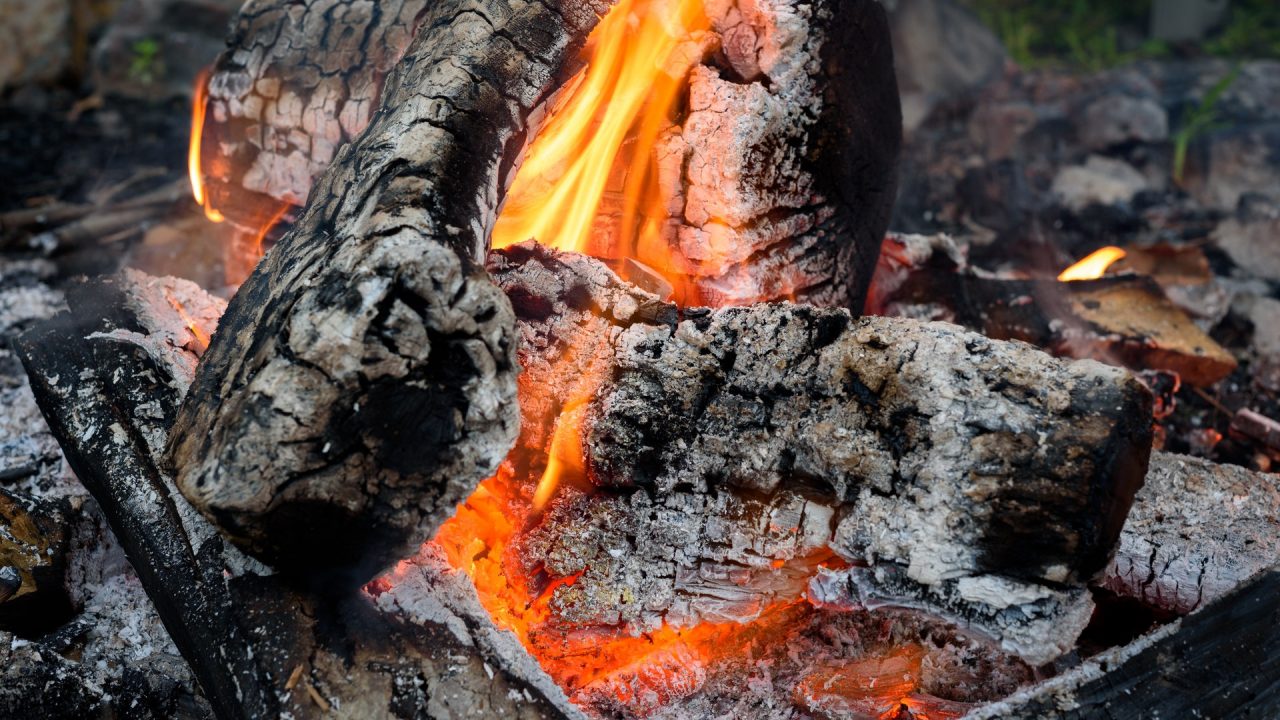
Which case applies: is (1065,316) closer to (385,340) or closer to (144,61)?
(385,340)

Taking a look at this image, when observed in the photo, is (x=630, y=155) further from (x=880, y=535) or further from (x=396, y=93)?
(x=880, y=535)

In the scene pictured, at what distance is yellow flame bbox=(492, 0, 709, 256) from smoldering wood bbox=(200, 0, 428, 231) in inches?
20.3

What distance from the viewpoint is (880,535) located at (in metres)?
1.65

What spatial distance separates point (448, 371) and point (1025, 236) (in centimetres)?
334

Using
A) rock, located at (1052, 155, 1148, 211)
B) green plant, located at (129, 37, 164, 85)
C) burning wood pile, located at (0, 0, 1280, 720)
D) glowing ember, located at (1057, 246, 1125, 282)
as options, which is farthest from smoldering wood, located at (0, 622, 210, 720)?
green plant, located at (129, 37, 164, 85)

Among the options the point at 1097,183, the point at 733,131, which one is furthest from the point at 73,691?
the point at 1097,183

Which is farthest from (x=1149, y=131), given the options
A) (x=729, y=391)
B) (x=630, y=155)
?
(x=729, y=391)

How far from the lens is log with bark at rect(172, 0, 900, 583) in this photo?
144 cm

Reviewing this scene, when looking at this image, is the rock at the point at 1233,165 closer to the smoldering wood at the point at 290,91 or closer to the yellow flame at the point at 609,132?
the yellow flame at the point at 609,132

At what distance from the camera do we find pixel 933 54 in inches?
201

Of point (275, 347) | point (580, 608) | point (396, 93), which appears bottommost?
point (580, 608)

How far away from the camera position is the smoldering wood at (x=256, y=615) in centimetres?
155

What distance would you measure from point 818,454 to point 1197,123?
13.3 feet

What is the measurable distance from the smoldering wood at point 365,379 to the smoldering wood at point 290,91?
2.68 feet
